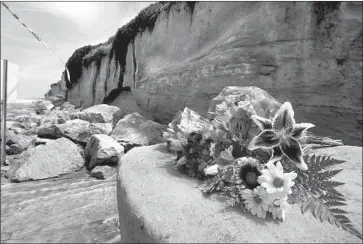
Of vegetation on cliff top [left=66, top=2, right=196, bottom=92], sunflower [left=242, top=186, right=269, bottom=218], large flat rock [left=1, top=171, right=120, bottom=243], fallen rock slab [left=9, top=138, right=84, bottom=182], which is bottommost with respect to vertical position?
large flat rock [left=1, top=171, right=120, bottom=243]

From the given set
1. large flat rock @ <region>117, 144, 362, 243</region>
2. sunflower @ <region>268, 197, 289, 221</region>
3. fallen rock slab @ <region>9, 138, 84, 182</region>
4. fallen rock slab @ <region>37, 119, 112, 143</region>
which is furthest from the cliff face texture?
sunflower @ <region>268, 197, 289, 221</region>

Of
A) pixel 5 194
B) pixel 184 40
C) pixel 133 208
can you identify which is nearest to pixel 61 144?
pixel 5 194

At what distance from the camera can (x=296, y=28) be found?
429 cm

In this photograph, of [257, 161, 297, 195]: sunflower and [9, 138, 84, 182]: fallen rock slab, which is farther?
[9, 138, 84, 182]: fallen rock slab

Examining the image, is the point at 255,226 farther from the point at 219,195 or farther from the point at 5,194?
the point at 5,194

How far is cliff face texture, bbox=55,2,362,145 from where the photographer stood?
12.7 ft

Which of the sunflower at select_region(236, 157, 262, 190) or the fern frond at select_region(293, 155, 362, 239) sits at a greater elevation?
the sunflower at select_region(236, 157, 262, 190)

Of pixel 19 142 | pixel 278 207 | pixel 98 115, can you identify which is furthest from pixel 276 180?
pixel 98 115

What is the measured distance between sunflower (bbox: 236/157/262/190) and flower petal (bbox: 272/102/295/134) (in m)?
0.24

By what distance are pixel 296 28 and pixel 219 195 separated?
3965 mm

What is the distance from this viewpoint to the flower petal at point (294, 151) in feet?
4.17

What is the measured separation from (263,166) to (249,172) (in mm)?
86

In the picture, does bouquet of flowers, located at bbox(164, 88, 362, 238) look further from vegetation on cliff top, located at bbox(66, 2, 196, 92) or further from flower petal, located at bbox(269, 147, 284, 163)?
vegetation on cliff top, located at bbox(66, 2, 196, 92)

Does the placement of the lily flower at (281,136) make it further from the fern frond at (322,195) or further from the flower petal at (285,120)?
the fern frond at (322,195)
